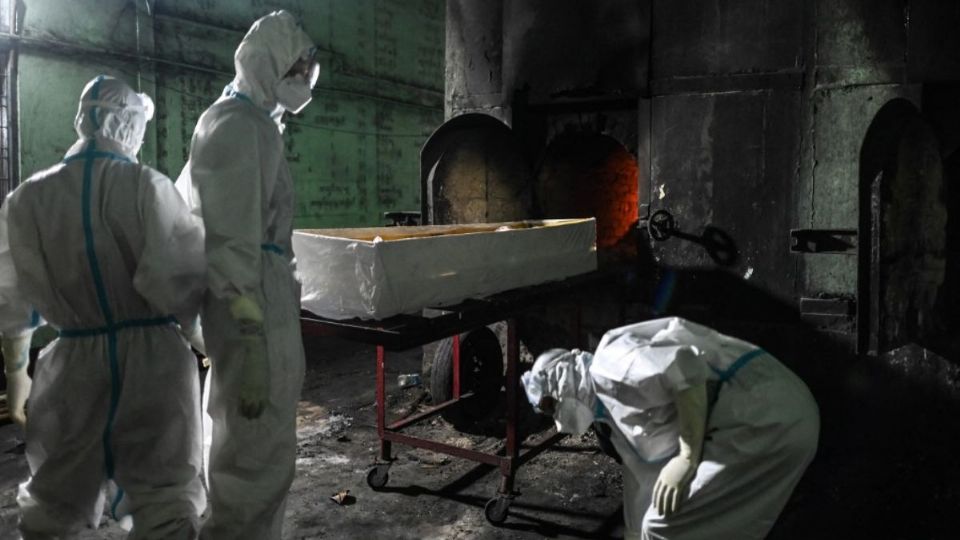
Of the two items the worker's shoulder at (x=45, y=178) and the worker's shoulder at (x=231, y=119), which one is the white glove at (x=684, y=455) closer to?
the worker's shoulder at (x=231, y=119)

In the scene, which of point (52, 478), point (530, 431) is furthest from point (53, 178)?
point (530, 431)

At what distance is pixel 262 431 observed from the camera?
289 cm

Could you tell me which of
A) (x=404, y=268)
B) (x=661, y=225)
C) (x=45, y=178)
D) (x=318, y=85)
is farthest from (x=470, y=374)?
(x=318, y=85)

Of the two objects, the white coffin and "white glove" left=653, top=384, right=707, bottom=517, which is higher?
the white coffin

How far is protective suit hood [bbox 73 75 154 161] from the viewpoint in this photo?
3.05 metres

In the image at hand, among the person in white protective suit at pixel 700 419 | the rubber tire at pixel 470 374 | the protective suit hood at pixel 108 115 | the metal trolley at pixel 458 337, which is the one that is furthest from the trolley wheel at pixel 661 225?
the protective suit hood at pixel 108 115

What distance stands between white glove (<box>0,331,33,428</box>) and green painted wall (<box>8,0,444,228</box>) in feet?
15.5

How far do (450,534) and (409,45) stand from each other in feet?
33.3

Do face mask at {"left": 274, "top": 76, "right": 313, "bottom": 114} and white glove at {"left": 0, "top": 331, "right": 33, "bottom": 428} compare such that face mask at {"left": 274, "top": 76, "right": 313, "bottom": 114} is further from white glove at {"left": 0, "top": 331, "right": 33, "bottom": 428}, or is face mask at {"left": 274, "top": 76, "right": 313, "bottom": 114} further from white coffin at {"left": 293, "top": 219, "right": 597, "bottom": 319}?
white glove at {"left": 0, "top": 331, "right": 33, "bottom": 428}

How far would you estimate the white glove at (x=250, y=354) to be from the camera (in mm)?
2781

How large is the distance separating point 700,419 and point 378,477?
8.12 ft

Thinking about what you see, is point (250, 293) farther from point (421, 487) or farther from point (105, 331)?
point (421, 487)

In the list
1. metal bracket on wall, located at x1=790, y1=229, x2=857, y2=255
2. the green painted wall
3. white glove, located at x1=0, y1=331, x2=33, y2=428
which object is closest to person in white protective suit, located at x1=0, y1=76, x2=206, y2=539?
white glove, located at x1=0, y1=331, x2=33, y2=428

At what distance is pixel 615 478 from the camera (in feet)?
16.1
